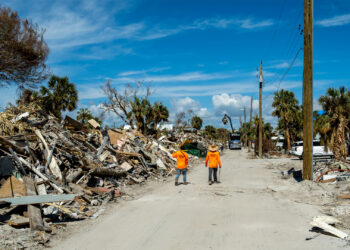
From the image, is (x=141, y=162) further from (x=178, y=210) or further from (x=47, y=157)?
(x=178, y=210)

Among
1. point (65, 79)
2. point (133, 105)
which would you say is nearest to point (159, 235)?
point (65, 79)

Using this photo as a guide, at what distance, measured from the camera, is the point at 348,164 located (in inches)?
585

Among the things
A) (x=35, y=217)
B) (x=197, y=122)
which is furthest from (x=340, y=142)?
(x=197, y=122)

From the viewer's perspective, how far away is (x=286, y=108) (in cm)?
4106

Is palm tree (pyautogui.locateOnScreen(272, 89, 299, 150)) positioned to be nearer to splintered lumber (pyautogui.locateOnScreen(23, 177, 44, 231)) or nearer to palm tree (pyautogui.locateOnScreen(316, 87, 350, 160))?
palm tree (pyautogui.locateOnScreen(316, 87, 350, 160))

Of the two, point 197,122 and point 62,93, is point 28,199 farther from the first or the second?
point 197,122

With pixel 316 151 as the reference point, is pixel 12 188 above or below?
below

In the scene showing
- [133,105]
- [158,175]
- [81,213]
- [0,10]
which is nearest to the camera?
[81,213]

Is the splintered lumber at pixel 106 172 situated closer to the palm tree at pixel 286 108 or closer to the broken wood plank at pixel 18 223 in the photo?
Answer: the broken wood plank at pixel 18 223

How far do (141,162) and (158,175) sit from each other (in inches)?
45.1

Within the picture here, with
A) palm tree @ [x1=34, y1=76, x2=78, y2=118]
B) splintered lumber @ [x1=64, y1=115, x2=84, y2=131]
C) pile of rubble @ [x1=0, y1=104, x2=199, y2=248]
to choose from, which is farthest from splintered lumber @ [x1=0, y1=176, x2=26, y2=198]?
palm tree @ [x1=34, y1=76, x2=78, y2=118]

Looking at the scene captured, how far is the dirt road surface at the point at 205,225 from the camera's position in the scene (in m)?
5.57

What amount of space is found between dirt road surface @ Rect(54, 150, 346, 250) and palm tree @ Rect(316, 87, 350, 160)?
8145mm

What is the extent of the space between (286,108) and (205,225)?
37082 millimetres
